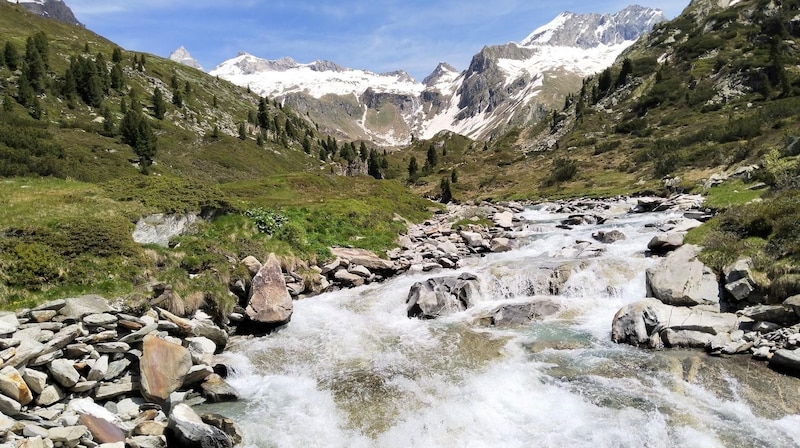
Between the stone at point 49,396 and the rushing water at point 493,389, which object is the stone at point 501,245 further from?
the stone at point 49,396

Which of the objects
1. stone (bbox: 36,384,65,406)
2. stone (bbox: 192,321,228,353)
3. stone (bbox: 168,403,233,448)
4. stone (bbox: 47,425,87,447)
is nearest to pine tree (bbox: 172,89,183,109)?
stone (bbox: 192,321,228,353)

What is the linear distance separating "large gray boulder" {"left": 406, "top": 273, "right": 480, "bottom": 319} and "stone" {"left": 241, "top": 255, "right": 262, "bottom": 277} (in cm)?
819

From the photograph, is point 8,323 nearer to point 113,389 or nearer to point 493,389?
point 113,389

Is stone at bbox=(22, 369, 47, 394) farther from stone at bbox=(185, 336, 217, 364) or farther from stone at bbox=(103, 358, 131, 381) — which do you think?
stone at bbox=(185, 336, 217, 364)

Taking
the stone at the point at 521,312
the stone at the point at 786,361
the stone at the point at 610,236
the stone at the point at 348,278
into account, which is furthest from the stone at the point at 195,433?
the stone at the point at 610,236

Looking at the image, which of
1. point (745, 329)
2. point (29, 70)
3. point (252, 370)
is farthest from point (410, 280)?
point (29, 70)

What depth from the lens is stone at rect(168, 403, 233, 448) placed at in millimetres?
10469

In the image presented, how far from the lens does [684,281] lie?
1820 cm

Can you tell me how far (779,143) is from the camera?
4988 centimetres

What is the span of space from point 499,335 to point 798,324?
32.4 ft

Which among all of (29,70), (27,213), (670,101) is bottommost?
(27,213)

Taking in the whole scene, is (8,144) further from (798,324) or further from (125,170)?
(798,324)

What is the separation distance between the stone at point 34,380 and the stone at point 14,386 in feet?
0.54

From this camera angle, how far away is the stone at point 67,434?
903cm
